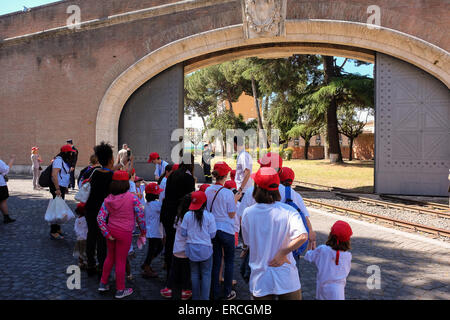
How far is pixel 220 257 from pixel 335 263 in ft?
4.11

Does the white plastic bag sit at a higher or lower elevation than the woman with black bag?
lower

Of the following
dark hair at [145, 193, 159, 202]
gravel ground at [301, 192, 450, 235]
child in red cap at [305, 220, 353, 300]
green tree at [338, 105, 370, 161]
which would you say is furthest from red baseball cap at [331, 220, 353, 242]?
green tree at [338, 105, 370, 161]

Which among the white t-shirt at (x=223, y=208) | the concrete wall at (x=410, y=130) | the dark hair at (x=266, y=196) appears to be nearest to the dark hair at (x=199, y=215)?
the white t-shirt at (x=223, y=208)

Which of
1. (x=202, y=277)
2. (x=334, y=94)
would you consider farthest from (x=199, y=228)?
(x=334, y=94)

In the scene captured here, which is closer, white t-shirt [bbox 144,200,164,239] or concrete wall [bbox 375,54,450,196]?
white t-shirt [bbox 144,200,164,239]

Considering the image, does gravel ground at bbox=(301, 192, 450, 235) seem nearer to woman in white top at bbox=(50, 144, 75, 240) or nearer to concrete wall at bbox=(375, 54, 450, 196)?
concrete wall at bbox=(375, 54, 450, 196)

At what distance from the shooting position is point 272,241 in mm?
2330

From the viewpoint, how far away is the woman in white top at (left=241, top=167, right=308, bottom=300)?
2287 mm

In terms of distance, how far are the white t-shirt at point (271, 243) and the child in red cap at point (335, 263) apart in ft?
1.95

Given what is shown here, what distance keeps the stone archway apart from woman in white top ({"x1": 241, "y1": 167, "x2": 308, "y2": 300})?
37.3ft

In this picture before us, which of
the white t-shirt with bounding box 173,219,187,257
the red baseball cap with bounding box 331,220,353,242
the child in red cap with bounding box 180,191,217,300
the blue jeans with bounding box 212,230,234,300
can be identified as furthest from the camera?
the blue jeans with bounding box 212,230,234,300

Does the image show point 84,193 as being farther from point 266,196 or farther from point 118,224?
point 266,196

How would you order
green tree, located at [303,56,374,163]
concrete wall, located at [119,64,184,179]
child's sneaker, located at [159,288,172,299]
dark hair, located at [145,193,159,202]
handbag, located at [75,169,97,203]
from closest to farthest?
child's sneaker, located at [159,288,172,299] < handbag, located at [75,169,97,203] < dark hair, located at [145,193,159,202] < concrete wall, located at [119,64,184,179] < green tree, located at [303,56,374,163]

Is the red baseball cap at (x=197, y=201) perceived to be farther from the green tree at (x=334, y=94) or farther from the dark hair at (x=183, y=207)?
the green tree at (x=334, y=94)
